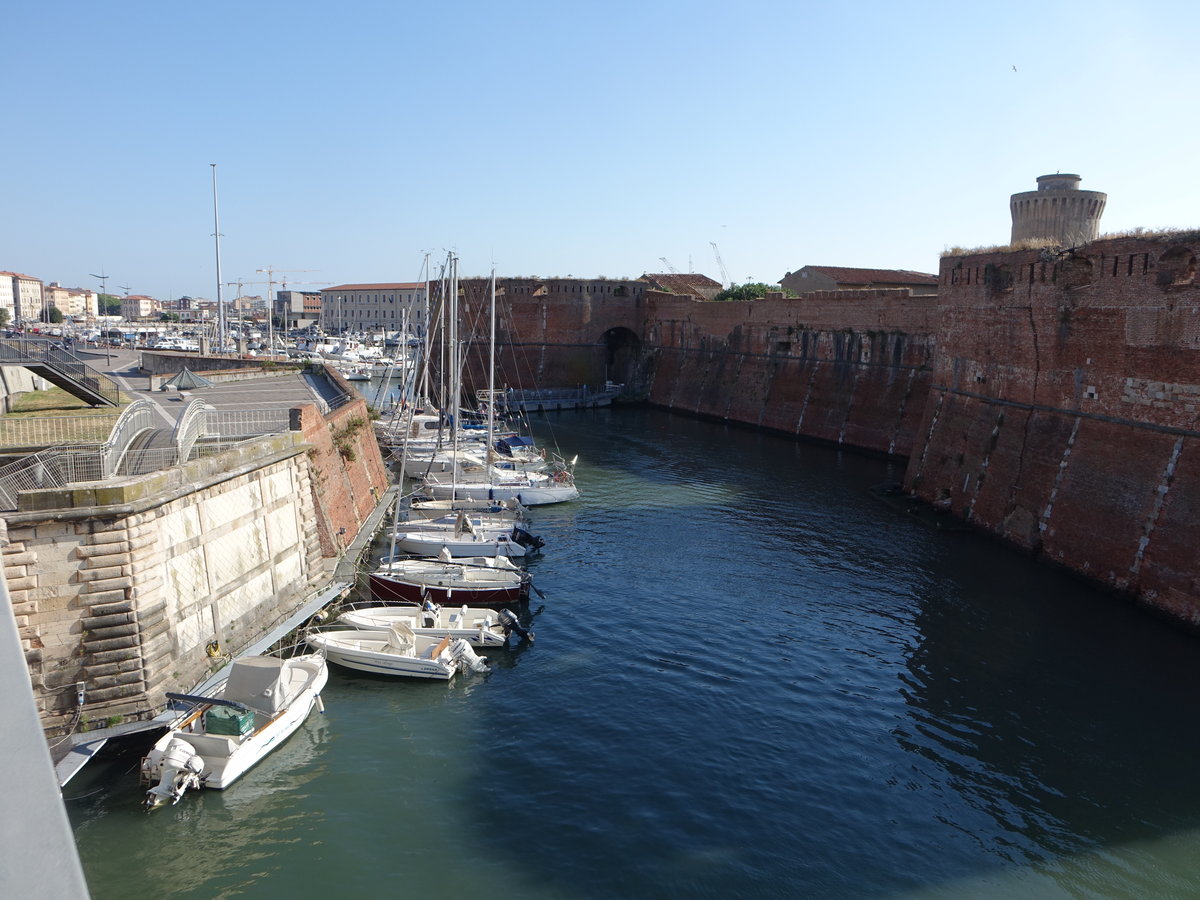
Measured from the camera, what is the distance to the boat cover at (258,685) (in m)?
15.9

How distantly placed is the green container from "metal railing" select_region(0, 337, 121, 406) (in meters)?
13.9

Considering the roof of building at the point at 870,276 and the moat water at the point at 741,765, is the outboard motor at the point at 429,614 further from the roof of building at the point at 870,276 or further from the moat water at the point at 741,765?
the roof of building at the point at 870,276

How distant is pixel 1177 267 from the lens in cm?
2245

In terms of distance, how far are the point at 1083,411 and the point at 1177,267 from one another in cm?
502

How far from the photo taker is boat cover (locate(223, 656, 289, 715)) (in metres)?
15.9

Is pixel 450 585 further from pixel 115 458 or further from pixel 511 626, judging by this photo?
pixel 115 458

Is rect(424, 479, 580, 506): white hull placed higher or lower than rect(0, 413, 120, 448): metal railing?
lower

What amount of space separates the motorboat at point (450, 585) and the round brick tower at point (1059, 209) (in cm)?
4079

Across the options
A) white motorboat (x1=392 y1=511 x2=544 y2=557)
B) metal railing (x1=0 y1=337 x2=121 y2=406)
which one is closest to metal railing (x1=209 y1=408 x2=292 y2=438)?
white motorboat (x1=392 y1=511 x2=544 y2=557)

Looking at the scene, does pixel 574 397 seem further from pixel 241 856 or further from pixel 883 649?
pixel 241 856

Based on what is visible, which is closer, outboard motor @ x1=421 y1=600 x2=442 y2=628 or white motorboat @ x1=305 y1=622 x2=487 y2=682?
white motorboat @ x1=305 y1=622 x2=487 y2=682

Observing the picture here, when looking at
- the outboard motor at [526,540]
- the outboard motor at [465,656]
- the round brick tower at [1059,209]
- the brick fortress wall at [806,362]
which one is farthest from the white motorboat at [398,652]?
the round brick tower at [1059,209]

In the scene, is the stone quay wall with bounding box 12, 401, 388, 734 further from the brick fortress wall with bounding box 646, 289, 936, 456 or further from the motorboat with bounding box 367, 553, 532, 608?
the brick fortress wall with bounding box 646, 289, 936, 456

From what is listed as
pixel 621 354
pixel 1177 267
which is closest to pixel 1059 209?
pixel 1177 267
